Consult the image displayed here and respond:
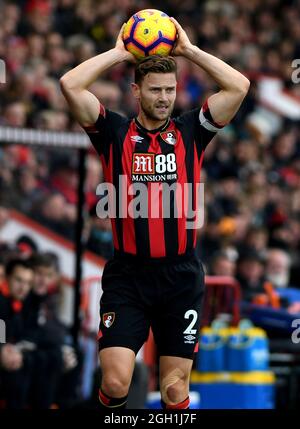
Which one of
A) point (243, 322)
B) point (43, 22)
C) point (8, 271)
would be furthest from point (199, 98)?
point (8, 271)

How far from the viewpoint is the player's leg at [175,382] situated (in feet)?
24.5

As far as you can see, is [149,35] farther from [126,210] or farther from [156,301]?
[156,301]

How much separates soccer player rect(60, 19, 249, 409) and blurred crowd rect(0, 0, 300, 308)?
11.8 ft

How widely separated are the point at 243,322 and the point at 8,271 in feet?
8.22

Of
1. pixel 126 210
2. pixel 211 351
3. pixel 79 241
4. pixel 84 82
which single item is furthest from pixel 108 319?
pixel 211 351

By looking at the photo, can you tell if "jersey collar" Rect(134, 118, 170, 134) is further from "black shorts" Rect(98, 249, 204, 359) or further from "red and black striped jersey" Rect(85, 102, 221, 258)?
"black shorts" Rect(98, 249, 204, 359)

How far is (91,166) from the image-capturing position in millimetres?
13438

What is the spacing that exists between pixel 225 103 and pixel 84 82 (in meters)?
0.89

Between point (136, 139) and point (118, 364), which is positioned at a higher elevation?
point (136, 139)

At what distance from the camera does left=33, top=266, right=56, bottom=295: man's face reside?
10.7 meters

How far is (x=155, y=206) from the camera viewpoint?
297 inches

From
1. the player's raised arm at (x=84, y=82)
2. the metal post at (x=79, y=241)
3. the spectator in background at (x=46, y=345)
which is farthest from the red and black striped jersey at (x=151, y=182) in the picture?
the metal post at (x=79, y=241)

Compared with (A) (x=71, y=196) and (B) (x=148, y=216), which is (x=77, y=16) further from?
(B) (x=148, y=216)
